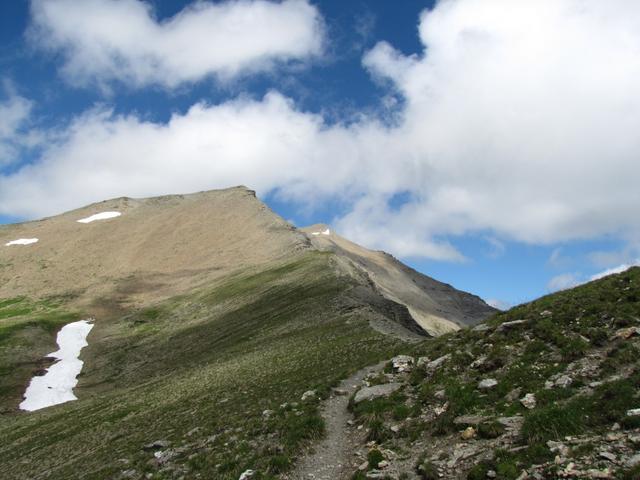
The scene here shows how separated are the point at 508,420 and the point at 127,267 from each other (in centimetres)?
14053

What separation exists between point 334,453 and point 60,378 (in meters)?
62.9

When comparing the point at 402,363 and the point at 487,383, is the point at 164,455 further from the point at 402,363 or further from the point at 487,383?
the point at 487,383

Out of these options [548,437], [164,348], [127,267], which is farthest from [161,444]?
[127,267]

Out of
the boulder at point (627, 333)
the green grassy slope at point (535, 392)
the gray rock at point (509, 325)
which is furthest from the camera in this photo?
the gray rock at point (509, 325)

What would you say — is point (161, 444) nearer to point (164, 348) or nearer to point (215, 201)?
point (164, 348)

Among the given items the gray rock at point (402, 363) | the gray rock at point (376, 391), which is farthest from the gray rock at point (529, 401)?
the gray rock at point (402, 363)

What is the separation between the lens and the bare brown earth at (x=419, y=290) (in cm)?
13600

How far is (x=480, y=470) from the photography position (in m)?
14.6

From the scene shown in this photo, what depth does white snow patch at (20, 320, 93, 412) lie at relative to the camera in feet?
204

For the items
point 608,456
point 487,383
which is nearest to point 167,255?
point 487,383

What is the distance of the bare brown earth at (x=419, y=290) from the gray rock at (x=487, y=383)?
98.3 meters

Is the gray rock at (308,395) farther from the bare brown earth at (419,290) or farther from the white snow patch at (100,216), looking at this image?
the white snow patch at (100,216)

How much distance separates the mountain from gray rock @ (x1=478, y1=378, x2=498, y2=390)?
7.07m

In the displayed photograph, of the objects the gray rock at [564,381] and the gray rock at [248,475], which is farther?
the gray rock at [248,475]
